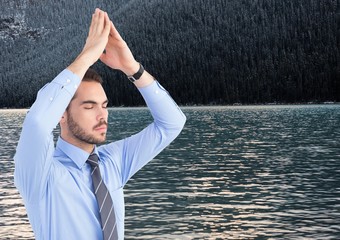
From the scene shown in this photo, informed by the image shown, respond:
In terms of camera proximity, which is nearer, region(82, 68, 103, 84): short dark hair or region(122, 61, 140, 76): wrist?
region(82, 68, 103, 84): short dark hair

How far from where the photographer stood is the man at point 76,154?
426cm

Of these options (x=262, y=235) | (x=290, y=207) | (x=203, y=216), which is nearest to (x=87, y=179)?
(x=262, y=235)

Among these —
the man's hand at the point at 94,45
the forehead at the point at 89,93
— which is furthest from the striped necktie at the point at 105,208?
the man's hand at the point at 94,45

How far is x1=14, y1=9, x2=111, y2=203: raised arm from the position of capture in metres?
4.18

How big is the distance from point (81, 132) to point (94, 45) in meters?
0.61

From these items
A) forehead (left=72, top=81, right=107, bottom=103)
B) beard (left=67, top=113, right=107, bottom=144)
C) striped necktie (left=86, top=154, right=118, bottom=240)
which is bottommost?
striped necktie (left=86, top=154, right=118, bottom=240)

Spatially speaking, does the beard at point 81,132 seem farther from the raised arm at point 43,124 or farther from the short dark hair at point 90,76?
the raised arm at point 43,124

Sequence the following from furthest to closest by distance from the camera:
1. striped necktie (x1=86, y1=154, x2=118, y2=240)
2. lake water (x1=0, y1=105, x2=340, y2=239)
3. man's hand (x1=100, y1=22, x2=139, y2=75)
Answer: lake water (x1=0, y1=105, x2=340, y2=239) → man's hand (x1=100, y1=22, x2=139, y2=75) → striped necktie (x1=86, y1=154, x2=118, y2=240)

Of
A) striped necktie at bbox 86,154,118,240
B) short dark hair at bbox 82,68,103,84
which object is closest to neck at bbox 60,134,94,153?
striped necktie at bbox 86,154,118,240

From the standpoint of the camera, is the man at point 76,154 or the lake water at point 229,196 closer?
the man at point 76,154

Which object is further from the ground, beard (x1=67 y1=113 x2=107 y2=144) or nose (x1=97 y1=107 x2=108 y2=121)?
nose (x1=97 y1=107 x2=108 y2=121)

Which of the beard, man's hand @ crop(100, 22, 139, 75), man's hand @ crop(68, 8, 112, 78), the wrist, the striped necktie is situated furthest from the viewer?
the wrist

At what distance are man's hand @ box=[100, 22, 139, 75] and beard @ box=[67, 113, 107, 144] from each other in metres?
0.52

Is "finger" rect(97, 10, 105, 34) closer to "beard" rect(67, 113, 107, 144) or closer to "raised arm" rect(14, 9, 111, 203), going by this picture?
"raised arm" rect(14, 9, 111, 203)
